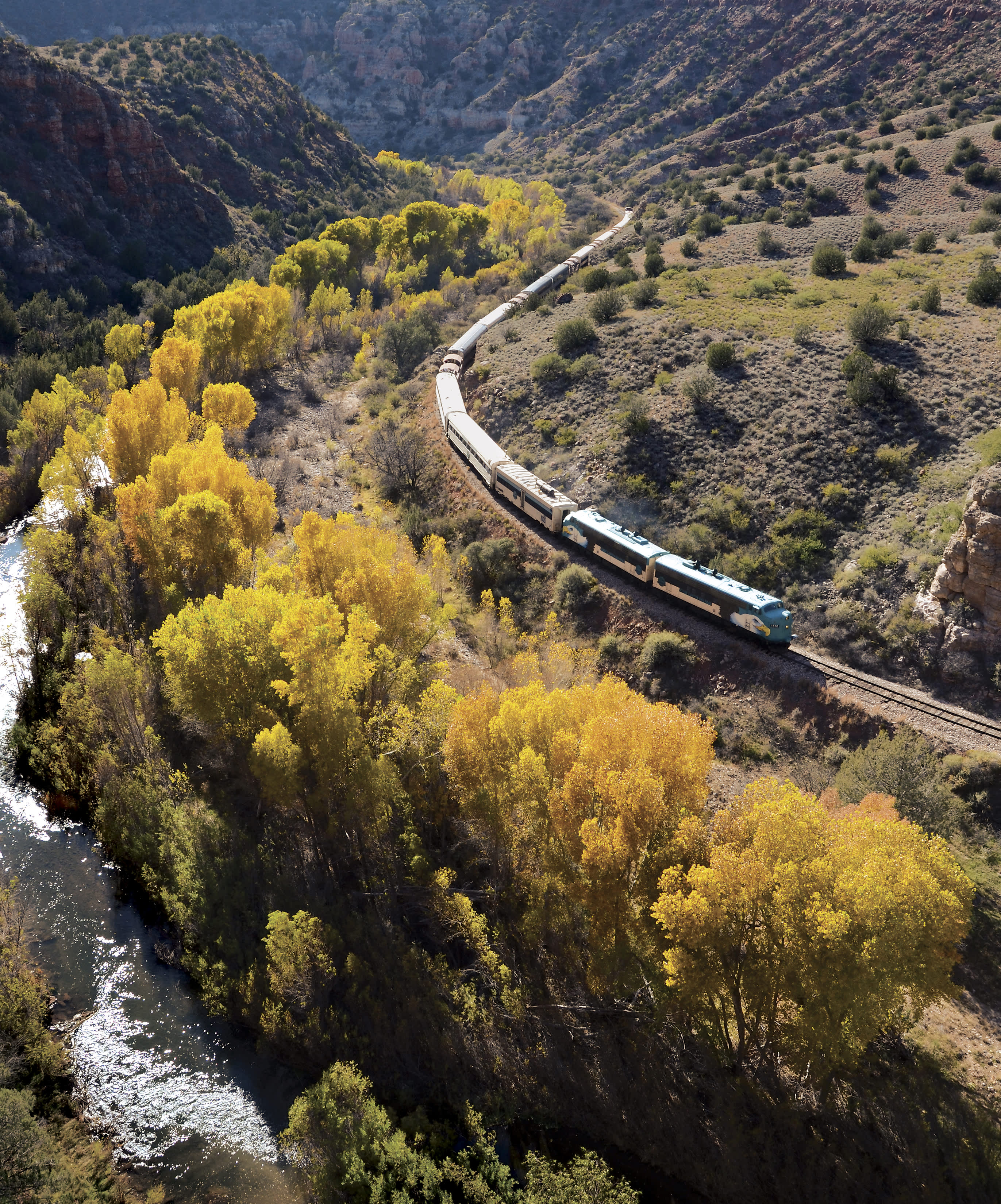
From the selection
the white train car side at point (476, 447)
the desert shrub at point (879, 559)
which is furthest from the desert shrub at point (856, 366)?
the white train car side at point (476, 447)

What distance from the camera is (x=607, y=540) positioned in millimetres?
34938

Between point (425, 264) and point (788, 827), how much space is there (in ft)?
252

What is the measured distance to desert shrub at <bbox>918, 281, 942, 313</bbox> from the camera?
142 feet

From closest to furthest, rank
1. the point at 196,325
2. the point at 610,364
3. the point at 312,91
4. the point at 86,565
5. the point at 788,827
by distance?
the point at 788,827, the point at 86,565, the point at 610,364, the point at 196,325, the point at 312,91

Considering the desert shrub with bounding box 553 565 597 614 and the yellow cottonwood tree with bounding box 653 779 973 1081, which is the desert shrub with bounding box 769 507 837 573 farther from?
the yellow cottonwood tree with bounding box 653 779 973 1081

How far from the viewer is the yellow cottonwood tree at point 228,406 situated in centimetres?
4669

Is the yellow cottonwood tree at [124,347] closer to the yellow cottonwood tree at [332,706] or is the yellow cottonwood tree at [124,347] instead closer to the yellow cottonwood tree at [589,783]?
the yellow cottonwood tree at [332,706]

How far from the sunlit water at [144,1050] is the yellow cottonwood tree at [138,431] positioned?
20.8m

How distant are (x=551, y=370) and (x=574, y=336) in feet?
11.9

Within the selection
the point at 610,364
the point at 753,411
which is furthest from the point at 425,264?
the point at 753,411

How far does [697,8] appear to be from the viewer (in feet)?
420

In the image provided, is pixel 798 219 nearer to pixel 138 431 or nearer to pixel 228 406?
pixel 228 406

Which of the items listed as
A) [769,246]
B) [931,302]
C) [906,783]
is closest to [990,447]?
[931,302]

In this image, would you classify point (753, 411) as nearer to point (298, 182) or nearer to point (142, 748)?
point (142, 748)
